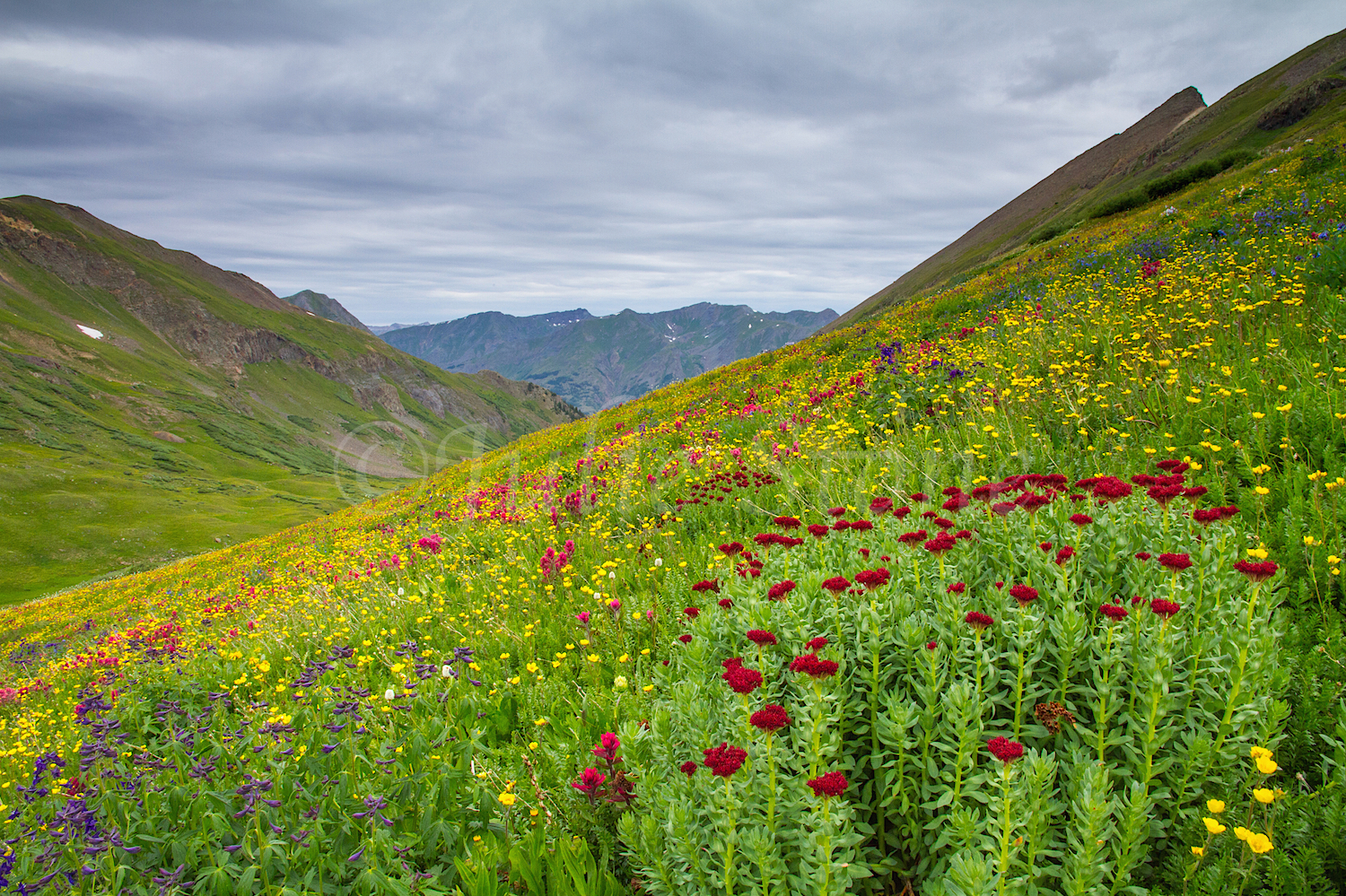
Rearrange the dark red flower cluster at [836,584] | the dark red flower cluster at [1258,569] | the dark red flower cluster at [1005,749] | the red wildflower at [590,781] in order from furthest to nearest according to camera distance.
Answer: the red wildflower at [590,781], the dark red flower cluster at [836,584], the dark red flower cluster at [1258,569], the dark red flower cluster at [1005,749]

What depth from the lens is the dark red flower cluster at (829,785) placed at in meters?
1.99

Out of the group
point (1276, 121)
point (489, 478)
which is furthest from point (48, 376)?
point (1276, 121)

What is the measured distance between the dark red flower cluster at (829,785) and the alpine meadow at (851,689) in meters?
0.02

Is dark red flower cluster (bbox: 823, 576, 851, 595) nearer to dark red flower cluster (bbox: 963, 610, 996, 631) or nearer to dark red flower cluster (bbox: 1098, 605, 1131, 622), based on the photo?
dark red flower cluster (bbox: 963, 610, 996, 631)

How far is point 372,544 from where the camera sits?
12039mm

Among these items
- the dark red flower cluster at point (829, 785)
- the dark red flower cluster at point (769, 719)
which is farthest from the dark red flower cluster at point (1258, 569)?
the dark red flower cluster at point (769, 719)

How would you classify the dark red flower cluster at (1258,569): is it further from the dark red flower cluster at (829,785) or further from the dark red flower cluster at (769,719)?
the dark red flower cluster at (769,719)

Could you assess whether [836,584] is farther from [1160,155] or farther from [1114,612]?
[1160,155]

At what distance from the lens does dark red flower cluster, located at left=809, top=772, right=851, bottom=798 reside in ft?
6.54

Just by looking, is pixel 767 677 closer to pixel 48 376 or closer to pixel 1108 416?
pixel 1108 416

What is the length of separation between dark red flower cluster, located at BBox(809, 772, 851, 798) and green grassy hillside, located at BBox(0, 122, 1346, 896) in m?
0.02

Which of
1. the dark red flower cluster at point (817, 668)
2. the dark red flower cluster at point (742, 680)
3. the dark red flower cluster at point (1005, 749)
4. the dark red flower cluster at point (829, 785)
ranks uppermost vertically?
A: the dark red flower cluster at point (817, 668)

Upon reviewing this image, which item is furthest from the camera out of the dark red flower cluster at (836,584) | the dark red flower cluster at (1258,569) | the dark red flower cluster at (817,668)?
the dark red flower cluster at (836,584)

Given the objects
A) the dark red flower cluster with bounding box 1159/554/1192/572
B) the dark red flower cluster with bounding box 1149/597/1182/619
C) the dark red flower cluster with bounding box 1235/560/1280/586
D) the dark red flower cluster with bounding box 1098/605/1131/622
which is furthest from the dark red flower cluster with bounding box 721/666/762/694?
the dark red flower cluster with bounding box 1235/560/1280/586
